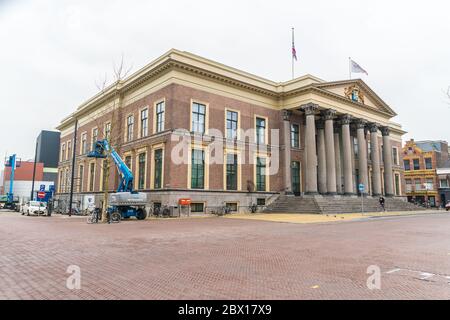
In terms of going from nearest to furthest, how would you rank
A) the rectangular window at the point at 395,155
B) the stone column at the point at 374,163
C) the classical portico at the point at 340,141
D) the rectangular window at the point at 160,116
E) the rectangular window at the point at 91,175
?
the rectangular window at the point at 160,116, the classical portico at the point at 340,141, the stone column at the point at 374,163, the rectangular window at the point at 91,175, the rectangular window at the point at 395,155

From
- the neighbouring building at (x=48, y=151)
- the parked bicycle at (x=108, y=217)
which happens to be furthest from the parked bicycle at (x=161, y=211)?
the neighbouring building at (x=48, y=151)

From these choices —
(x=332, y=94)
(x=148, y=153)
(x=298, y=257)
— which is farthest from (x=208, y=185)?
(x=298, y=257)

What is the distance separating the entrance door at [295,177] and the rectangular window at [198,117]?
13429 mm

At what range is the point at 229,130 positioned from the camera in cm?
3472

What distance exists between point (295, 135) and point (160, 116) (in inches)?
691

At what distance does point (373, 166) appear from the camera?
147 ft

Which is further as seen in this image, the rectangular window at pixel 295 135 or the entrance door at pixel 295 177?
the rectangular window at pixel 295 135

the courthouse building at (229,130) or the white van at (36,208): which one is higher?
the courthouse building at (229,130)

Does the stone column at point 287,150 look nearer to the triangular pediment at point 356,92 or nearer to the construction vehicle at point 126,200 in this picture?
the triangular pediment at point 356,92

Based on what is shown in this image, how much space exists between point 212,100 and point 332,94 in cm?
1509

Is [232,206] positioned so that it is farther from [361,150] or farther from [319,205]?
[361,150]

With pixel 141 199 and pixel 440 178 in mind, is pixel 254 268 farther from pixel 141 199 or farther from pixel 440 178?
pixel 440 178

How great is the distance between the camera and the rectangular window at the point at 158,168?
1220 inches

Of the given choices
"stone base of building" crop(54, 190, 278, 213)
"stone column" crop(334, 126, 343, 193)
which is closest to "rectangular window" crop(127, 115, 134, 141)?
"stone base of building" crop(54, 190, 278, 213)
